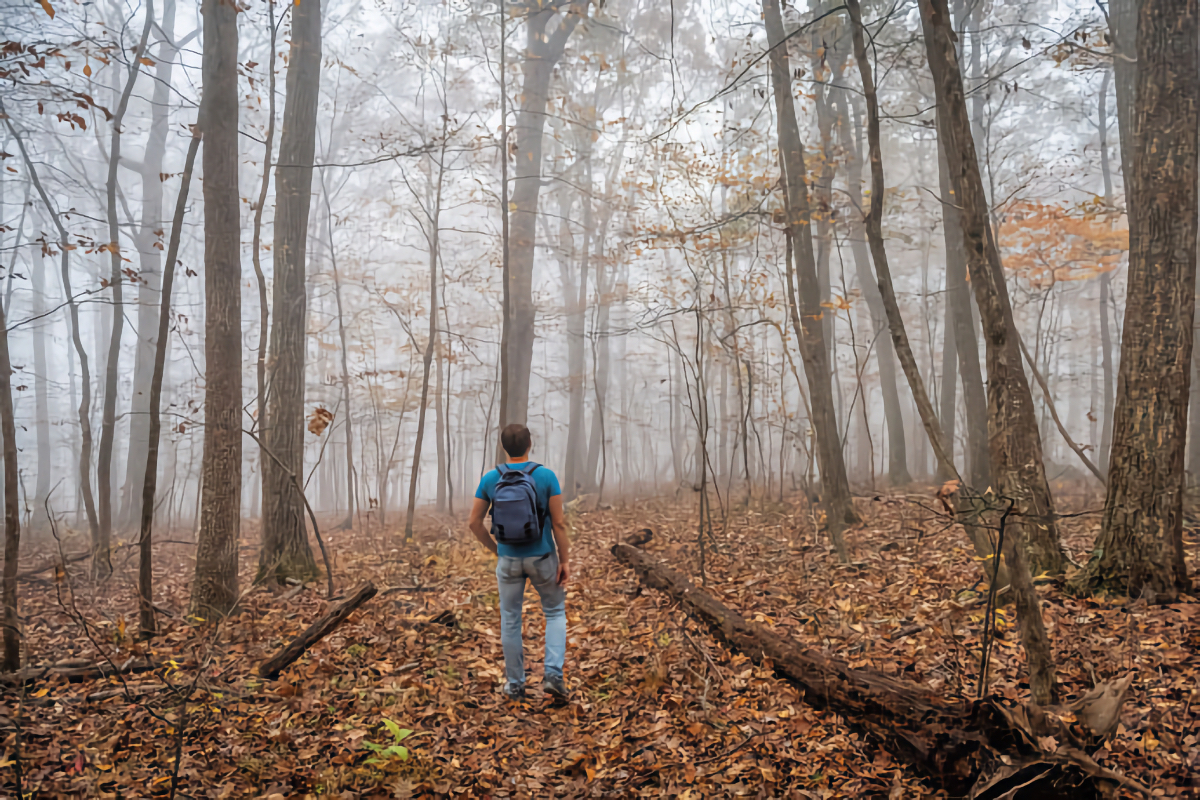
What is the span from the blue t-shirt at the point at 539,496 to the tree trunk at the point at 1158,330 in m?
4.34

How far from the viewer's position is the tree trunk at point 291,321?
7633mm

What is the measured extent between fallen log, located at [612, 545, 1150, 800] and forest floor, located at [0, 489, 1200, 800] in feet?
0.41

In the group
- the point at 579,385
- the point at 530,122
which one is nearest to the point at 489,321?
the point at 579,385

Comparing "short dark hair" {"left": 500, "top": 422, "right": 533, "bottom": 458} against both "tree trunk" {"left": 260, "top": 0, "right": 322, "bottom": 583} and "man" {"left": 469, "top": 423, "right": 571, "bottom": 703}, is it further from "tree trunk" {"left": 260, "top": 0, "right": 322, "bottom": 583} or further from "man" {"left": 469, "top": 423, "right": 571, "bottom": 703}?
"tree trunk" {"left": 260, "top": 0, "right": 322, "bottom": 583}

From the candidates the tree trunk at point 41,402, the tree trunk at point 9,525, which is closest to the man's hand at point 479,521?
the tree trunk at point 9,525

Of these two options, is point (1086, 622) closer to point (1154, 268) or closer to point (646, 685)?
point (1154, 268)

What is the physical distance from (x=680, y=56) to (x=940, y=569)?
16671mm

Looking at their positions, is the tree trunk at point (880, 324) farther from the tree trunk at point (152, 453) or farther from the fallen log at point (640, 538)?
the tree trunk at point (152, 453)

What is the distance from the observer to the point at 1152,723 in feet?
11.0

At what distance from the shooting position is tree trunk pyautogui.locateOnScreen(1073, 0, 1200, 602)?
4820 millimetres

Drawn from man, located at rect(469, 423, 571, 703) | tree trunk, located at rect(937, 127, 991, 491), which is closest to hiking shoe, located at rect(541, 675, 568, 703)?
man, located at rect(469, 423, 571, 703)

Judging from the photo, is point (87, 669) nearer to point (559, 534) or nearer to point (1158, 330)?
point (559, 534)

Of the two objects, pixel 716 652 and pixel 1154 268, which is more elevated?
pixel 1154 268

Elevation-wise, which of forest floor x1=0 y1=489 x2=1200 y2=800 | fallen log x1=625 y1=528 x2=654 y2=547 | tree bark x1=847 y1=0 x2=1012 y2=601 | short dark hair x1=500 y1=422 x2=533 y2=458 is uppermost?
tree bark x1=847 y1=0 x2=1012 y2=601
